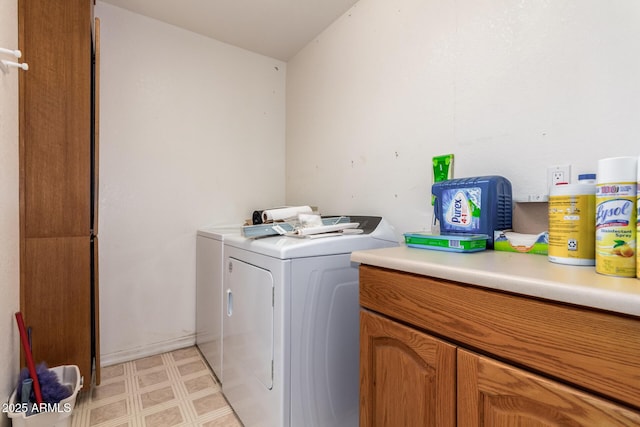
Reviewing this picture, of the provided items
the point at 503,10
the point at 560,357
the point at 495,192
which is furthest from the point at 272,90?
the point at 560,357

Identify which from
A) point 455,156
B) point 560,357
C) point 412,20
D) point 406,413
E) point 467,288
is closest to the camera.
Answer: point 560,357

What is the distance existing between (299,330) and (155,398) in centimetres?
112

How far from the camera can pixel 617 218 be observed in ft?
2.07

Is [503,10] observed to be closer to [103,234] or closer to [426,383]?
[426,383]

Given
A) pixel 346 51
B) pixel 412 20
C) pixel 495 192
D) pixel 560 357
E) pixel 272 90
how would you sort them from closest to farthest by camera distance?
pixel 560 357
pixel 495 192
pixel 412 20
pixel 346 51
pixel 272 90

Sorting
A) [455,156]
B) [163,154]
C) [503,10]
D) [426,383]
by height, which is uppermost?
[503,10]

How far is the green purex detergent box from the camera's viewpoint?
1034 mm

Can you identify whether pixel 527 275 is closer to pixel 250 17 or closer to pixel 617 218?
pixel 617 218

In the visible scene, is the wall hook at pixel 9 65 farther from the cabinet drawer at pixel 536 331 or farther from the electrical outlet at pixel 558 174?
the electrical outlet at pixel 558 174

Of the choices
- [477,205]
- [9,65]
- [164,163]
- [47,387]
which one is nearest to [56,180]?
[9,65]

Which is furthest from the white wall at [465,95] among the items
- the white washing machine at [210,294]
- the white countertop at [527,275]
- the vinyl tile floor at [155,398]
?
the vinyl tile floor at [155,398]

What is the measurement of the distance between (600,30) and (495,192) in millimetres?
560

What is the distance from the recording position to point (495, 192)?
103cm

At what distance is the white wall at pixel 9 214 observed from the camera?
3.67ft
